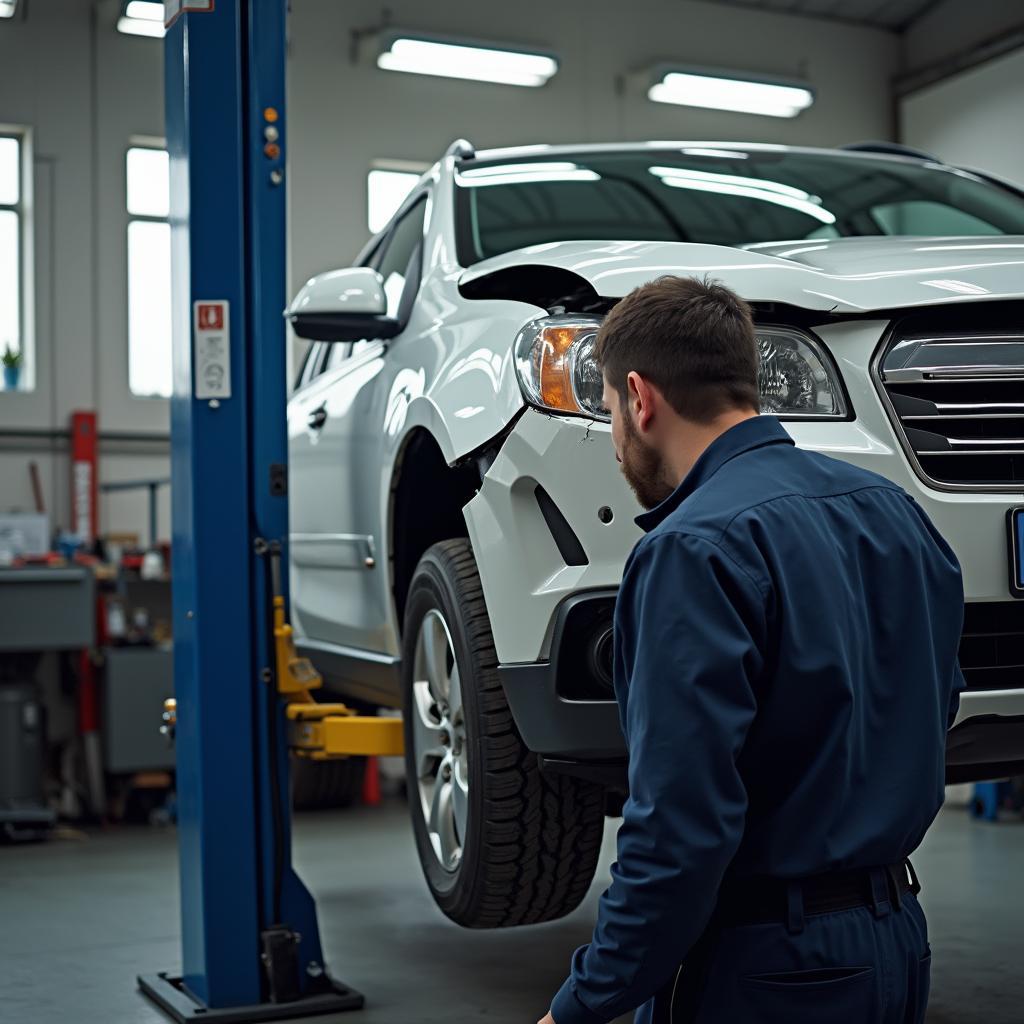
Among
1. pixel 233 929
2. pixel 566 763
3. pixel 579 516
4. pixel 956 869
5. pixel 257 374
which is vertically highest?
pixel 257 374

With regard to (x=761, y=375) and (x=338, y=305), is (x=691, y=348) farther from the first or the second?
(x=338, y=305)

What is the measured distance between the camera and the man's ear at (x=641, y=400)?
1409mm

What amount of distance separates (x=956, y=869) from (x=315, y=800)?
99.9 inches

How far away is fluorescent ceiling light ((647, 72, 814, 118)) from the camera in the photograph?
32.1ft

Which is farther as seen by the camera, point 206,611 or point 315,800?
point 315,800

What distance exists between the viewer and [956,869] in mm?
4906

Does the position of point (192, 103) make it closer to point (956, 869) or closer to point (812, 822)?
point (812, 822)

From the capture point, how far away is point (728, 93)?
993cm

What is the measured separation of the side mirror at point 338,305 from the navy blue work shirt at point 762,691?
67.0 inches

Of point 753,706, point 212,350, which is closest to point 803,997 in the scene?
point 753,706

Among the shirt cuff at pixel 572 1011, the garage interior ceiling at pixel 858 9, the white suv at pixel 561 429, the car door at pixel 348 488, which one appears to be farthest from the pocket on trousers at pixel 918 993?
the garage interior ceiling at pixel 858 9

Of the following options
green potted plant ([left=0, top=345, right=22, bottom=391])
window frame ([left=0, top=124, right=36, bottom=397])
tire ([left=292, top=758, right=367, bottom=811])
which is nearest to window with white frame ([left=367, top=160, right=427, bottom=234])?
window frame ([left=0, top=124, right=36, bottom=397])

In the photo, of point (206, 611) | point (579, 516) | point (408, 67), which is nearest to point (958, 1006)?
point (579, 516)

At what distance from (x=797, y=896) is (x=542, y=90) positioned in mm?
9073
